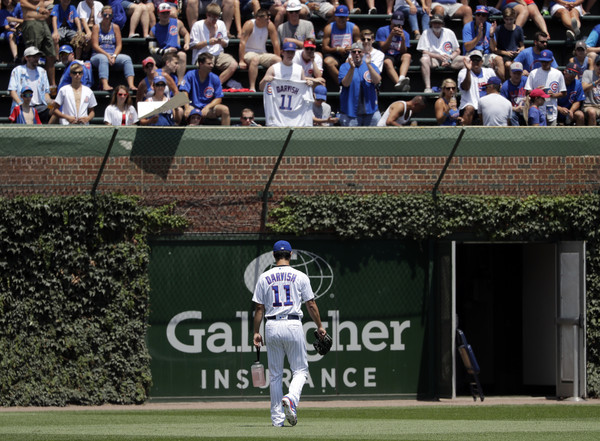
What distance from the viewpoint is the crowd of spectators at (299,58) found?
58.4 ft

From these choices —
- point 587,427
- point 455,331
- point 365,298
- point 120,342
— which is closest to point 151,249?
point 120,342

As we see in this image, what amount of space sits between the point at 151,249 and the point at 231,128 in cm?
209

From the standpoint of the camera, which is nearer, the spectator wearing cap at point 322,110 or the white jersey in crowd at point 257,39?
the spectator wearing cap at point 322,110

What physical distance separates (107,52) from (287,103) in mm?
3663

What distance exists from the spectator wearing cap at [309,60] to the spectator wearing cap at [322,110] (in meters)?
0.48

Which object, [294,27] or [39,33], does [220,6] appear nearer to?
[294,27]

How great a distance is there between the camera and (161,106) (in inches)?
621

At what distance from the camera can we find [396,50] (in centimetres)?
1994

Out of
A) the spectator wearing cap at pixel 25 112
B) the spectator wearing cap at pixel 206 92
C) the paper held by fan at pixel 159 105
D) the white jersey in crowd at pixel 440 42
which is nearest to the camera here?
the paper held by fan at pixel 159 105

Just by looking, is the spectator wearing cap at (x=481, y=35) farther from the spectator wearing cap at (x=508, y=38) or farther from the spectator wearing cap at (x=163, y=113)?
the spectator wearing cap at (x=163, y=113)

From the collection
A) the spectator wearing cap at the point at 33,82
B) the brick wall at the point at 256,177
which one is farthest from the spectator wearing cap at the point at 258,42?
the spectator wearing cap at the point at 33,82

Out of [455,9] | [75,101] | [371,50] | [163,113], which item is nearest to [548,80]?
[371,50]

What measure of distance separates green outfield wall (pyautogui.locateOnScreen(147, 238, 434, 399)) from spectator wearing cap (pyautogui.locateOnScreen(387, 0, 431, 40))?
18.6ft

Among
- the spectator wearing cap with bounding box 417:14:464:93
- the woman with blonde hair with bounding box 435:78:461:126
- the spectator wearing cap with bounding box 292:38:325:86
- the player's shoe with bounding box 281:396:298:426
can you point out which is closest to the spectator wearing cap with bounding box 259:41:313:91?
the spectator wearing cap with bounding box 292:38:325:86
